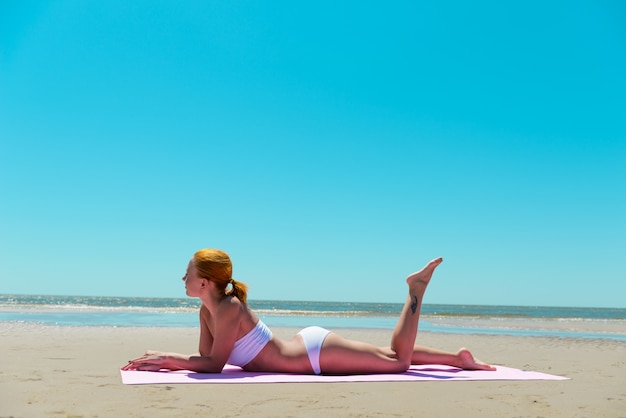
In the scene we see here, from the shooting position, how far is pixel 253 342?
17.9ft

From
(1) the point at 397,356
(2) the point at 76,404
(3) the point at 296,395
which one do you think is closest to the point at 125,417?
(2) the point at 76,404

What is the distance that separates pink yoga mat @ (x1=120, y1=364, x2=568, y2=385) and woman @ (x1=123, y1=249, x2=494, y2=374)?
94 mm

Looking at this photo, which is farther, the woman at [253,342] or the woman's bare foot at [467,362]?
the woman's bare foot at [467,362]

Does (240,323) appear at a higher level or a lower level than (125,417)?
higher

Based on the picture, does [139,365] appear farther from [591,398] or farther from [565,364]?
[565,364]

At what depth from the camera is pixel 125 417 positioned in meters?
3.83

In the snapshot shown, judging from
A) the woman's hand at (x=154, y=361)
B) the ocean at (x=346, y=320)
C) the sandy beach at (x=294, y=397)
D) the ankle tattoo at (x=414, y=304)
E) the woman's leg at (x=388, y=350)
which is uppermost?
the ankle tattoo at (x=414, y=304)

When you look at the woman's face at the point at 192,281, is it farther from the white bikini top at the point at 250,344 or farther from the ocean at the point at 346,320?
the ocean at the point at 346,320

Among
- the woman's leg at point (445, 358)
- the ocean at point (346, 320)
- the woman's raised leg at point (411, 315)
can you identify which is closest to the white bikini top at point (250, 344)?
the woman's raised leg at point (411, 315)

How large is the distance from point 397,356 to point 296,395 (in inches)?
58.2

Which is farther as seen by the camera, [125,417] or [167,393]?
[167,393]

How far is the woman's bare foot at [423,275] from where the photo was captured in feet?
18.5

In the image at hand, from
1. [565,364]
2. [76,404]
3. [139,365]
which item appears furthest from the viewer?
[565,364]

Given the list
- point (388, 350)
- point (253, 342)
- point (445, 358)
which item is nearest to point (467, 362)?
point (445, 358)
